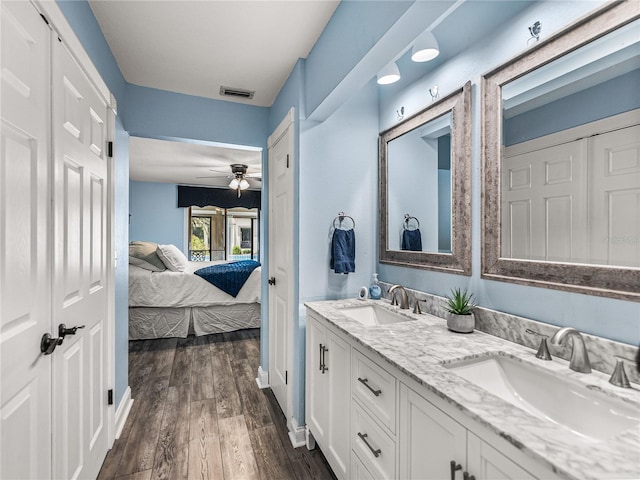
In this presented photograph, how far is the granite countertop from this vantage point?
2.04 ft

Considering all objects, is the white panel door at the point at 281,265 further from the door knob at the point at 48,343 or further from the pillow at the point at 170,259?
the pillow at the point at 170,259

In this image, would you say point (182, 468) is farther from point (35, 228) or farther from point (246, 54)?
point (246, 54)

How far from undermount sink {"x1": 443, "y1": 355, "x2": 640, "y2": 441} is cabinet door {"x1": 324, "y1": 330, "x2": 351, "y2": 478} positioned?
1.85ft

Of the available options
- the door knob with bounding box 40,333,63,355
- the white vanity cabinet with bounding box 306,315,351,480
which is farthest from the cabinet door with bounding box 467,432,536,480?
the door knob with bounding box 40,333,63,355

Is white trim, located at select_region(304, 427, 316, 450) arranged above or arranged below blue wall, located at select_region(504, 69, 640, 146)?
below

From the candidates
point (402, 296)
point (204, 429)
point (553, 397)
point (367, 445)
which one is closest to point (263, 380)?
point (204, 429)

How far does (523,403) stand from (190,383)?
2.66 m

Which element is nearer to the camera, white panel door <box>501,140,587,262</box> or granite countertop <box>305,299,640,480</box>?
granite countertop <box>305,299,640,480</box>

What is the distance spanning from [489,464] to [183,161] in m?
5.37

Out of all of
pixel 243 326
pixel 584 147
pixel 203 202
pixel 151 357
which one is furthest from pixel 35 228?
pixel 203 202

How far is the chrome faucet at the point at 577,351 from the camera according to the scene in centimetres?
100

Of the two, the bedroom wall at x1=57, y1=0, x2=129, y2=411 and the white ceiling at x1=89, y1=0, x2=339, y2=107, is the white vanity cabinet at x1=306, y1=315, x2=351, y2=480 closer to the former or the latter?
the bedroom wall at x1=57, y1=0, x2=129, y2=411

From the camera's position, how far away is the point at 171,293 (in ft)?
13.7

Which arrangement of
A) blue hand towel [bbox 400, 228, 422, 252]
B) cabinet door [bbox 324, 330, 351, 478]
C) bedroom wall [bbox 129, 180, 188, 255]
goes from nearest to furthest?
cabinet door [bbox 324, 330, 351, 478]
blue hand towel [bbox 400, 228, 422, 252]
bedroom wall [bbox 129, 180, 188, 255]
